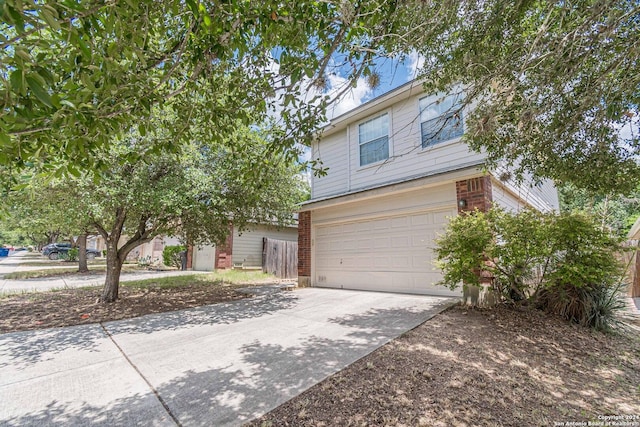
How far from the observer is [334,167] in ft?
33.8

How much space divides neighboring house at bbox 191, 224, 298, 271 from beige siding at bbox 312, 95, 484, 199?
5683mm

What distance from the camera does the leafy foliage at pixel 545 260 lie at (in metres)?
4.66

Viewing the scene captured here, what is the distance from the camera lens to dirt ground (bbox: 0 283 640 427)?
2.42 m

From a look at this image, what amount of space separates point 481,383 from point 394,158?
422 cm

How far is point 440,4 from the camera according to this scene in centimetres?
317

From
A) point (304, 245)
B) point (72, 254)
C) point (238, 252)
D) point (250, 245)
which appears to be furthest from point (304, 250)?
point (72, 254)

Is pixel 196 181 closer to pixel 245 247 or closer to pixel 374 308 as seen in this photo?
pixel 374 308

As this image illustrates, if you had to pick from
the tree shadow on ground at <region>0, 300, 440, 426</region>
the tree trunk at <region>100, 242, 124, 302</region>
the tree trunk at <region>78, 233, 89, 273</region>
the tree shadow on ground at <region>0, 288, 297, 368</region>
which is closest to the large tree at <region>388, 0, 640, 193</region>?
the tree shadow on ground at <region>0, 300, 440, 426</region>

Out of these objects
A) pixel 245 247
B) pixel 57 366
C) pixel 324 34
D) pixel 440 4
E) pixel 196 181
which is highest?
pixel 440 4

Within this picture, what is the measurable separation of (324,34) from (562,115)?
11.1 feet

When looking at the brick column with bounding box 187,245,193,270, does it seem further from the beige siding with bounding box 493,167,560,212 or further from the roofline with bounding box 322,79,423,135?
the beige siding with bounding box 493,167,560,212

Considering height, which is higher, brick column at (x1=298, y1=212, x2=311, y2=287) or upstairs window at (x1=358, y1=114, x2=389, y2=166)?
upstairs window at (x1=358, y1=114, x2=389, y2=166)

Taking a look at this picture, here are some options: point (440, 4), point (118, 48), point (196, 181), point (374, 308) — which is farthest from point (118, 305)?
point (440, 4)

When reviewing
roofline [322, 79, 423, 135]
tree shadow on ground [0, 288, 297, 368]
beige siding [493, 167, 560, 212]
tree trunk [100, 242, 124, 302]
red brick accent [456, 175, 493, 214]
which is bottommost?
tree shadow on ground [0, 288, 297, 368]
